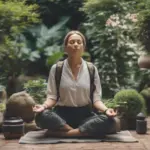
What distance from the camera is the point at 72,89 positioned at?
454cm

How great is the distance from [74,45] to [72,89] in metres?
0.54

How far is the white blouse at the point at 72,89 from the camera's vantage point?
179 inches

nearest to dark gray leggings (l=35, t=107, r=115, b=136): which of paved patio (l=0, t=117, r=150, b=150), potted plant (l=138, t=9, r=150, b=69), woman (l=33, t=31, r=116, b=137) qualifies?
woman (l=33, t=31, r=116, b=137)

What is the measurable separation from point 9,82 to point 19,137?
14.8ft

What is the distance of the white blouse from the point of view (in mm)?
4547

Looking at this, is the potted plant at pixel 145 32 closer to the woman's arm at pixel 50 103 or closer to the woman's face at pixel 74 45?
the woman's face at pixel 74 45

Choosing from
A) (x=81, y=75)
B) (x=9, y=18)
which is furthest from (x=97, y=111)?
(x=9, y=18)

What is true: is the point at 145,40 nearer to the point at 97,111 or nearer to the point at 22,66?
the point at 97,111

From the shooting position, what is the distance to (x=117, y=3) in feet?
26.9

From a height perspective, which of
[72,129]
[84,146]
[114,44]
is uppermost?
[114,44]

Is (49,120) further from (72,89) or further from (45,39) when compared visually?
(45,39)

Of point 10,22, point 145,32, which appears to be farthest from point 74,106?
point 10,22

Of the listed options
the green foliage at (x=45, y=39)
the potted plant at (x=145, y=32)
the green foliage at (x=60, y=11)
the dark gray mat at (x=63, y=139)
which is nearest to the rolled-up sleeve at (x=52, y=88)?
the dark gray mat at (x=63, y=139)

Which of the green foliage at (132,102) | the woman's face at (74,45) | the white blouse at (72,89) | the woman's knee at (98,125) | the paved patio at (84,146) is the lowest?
the paved patio at (84,146)
